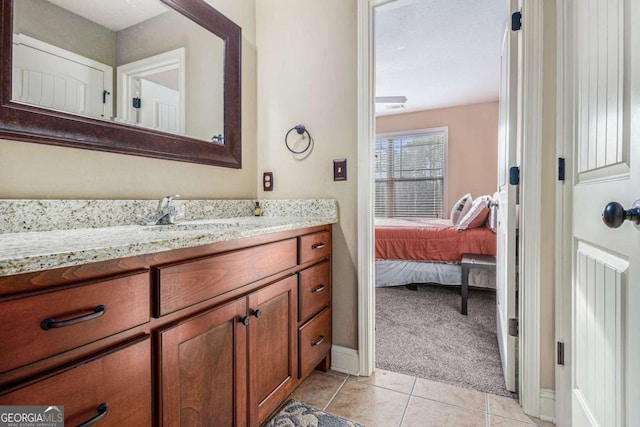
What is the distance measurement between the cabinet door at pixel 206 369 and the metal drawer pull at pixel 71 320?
192 mm

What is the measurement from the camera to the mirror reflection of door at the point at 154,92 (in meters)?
1.33

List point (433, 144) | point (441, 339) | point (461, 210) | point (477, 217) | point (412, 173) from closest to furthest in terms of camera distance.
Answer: point (441, 339) → point (477, 217) → point (461, 210) → point (433, 144) → point (412, 173)

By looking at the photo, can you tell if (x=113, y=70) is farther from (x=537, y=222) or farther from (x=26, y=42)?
(x=537, y=222)

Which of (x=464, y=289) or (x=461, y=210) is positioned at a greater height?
(x=461, y=210)

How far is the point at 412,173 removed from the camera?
565 cm

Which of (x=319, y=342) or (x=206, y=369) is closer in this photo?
(x=206, y=369)

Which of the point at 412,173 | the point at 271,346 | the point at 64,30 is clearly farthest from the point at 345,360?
the point at 412,173

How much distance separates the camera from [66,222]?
3.65ft

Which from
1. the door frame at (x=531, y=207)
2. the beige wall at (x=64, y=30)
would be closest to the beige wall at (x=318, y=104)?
the door frame at (x=531, y=207)

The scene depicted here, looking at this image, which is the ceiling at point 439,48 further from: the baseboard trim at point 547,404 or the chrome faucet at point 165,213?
the baseboard trim at point 547,404

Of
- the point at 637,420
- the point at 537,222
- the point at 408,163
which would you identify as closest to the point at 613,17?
the point at 537,222

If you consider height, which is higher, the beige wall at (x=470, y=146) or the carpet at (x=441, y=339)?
the beige wall at (x=470, y=146)

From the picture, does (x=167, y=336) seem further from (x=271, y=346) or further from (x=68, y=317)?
(x=271, y=346)

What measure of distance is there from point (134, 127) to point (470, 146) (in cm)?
510
